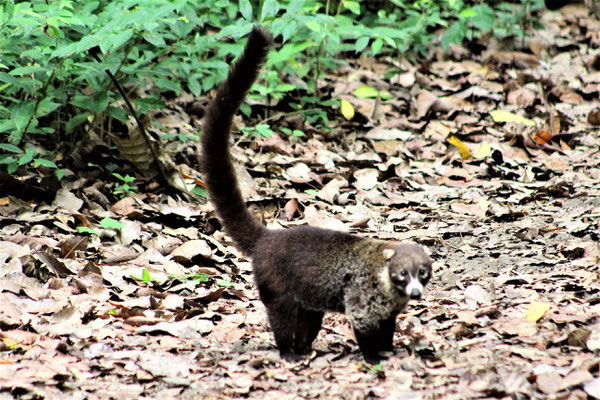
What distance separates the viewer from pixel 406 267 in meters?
4.35

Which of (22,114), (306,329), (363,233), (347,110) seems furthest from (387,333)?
(347,110)

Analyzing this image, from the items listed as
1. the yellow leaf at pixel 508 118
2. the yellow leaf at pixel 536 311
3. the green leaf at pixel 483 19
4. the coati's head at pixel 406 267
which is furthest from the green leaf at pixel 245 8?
the green leaf at pixel 483 19

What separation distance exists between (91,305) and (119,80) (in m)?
3.04

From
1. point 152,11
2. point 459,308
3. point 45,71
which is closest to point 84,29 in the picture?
point 45,71

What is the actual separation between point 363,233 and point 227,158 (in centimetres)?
239

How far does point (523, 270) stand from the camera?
559 centimetres

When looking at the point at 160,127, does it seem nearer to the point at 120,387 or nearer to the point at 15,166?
the point at 15,166

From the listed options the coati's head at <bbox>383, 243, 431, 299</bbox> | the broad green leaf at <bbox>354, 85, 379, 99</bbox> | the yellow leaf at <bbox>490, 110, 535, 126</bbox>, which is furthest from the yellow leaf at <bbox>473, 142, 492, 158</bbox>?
the coati's head at <bbox>383, 243, 431, 299</bbox>

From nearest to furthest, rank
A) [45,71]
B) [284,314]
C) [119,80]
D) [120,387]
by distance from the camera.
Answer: [120,387] → [284,314] → [45,71] → [119,80]

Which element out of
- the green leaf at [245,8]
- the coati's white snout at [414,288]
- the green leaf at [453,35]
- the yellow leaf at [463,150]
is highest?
the green leaf at [245,8]

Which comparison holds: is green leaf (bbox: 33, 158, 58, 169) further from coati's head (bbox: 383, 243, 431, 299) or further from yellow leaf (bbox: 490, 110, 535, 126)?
yellow leaf (bbox: 490, 110, 535, 126)

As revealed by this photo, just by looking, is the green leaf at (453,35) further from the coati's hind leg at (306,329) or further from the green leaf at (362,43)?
the coati's hind leg at (306,329)

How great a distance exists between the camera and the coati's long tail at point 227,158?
453 centimetres

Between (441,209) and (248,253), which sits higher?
(248,253)
